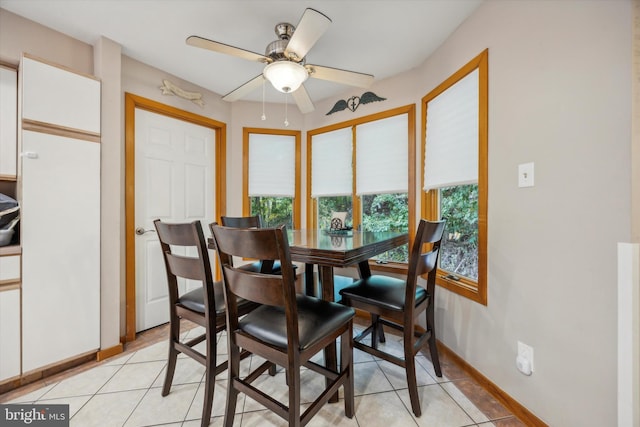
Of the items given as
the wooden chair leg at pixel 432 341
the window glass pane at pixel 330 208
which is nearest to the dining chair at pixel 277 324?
the wooden chair leg at pixel 432 341

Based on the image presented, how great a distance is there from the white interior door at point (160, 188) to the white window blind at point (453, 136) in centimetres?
238

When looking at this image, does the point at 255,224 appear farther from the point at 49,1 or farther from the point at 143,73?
the point at 49,1

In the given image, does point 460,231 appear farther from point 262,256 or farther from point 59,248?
point 59,248

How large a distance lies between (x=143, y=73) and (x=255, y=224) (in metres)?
1.74

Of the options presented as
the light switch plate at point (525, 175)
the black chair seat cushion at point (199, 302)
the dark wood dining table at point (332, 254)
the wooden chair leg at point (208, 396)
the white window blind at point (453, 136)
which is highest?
the white window blind at point (453, 136)

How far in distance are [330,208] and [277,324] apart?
6.98ft

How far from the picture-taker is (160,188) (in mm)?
2588

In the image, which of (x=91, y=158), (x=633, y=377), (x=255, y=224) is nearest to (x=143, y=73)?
(x=91, y=158)

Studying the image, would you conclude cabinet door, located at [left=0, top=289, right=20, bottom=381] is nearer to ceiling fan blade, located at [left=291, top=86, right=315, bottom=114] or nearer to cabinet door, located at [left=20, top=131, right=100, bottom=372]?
cabinet door, located at [left=20, top=131, right=100, bottom=372]

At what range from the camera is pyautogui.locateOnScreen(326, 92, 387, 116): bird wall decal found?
2.72 metres

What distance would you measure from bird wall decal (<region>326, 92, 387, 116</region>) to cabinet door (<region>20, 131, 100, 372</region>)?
227cm

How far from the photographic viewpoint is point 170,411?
57.6 inches

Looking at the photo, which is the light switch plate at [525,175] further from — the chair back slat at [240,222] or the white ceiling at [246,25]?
the chair back slat at [240,222]

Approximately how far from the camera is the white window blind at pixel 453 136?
5.92ft
